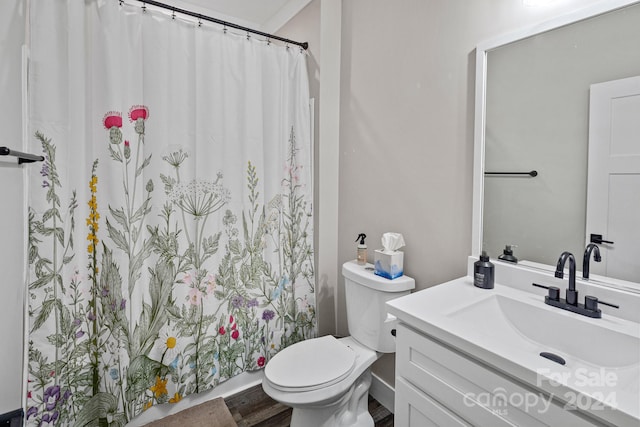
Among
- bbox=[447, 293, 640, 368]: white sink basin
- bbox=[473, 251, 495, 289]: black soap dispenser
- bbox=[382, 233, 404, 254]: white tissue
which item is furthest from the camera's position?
bbox=[382, 233, 404, 254]: white tissue

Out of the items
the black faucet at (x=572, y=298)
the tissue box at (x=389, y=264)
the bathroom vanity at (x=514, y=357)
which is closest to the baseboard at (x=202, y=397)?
the tissue box at (x=389, y=264)

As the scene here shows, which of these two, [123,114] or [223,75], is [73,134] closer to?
[123,114]

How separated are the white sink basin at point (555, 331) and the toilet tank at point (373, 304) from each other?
458 millimetres

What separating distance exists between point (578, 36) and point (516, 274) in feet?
2.77

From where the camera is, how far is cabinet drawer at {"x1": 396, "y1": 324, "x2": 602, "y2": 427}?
2.33ft

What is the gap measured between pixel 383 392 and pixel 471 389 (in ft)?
3.76

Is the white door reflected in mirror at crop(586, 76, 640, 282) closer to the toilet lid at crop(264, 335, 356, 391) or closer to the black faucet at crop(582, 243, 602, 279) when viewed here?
the black faucet at crop(582, 243, 602, 279)

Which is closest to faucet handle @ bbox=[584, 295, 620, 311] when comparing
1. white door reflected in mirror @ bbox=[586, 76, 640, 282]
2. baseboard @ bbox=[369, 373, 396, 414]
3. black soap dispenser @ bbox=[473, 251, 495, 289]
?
white door reflected in mirror @ bbox=[586, 76, 640, 282]

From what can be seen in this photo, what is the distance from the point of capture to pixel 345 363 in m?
1.46

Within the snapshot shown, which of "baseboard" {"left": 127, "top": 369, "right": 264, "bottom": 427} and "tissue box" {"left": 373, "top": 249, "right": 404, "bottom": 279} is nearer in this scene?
"tissue box" {"left": 373, "top": 249, "right": 404, "bottom": 279}

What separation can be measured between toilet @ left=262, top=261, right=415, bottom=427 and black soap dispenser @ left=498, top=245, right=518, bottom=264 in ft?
1.41

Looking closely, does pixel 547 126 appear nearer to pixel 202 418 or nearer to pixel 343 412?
pixel 343 412

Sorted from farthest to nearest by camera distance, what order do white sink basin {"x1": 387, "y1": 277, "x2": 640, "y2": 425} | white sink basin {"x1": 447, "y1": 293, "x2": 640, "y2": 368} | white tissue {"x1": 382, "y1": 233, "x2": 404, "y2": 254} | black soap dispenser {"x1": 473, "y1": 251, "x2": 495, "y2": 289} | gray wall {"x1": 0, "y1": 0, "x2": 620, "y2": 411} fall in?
white tissue {"x1": 382, "y1": 233, "x2": 404, "y2": 254} → gray wall {"x1": 0, "y1": 0, "x2": 620, "y2": 411} → black soap dispenser {"x1": 473, "y1": 251, "x2": 495, "y2": 289} → white sink basin {"x1": 447, "y1": 293, "x2": 640, "y2": 368} → white sink basin {"x1": 387, "y1": 277, "x2": 640, "y2": 425}

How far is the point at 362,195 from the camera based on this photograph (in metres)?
1.95
